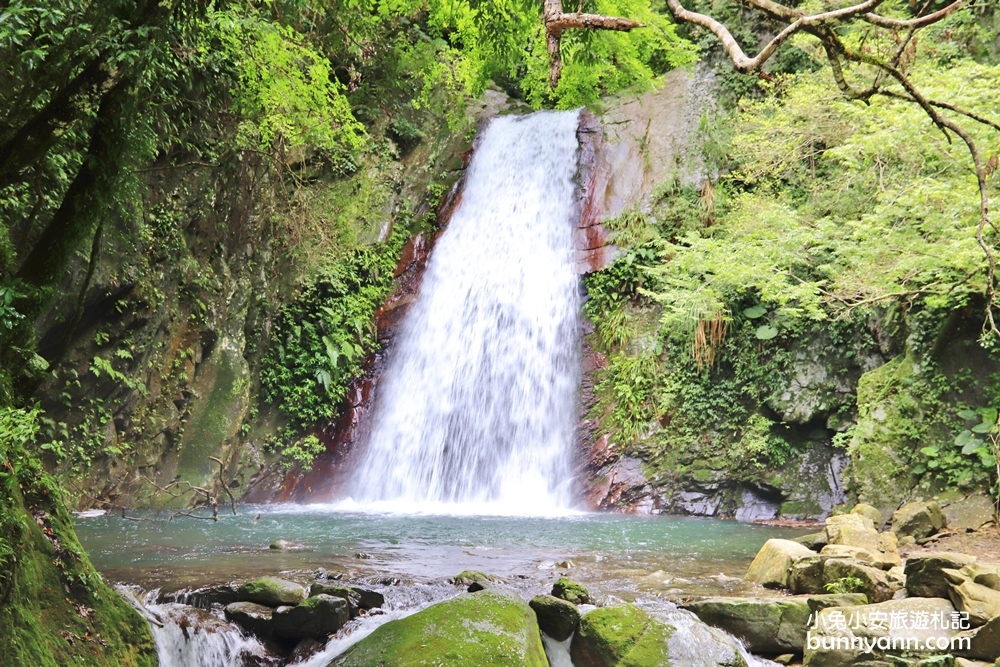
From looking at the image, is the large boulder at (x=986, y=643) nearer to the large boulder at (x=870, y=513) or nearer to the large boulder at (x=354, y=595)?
the large boulder at (x=354, y=595)

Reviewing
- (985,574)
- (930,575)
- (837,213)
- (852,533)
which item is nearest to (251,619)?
(930,575)

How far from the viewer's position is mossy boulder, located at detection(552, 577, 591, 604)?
5246 mm

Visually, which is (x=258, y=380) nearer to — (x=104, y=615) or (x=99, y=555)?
(x=99, y=555)

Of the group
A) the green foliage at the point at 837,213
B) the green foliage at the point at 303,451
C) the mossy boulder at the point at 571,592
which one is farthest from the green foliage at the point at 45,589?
the green foliage at the point at 303,451

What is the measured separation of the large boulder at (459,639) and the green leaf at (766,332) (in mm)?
8189

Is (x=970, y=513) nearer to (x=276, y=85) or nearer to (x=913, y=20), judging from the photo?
(x=913, y=20)

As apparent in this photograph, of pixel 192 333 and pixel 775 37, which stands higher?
pixel 775 37

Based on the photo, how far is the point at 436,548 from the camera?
24.3 feet

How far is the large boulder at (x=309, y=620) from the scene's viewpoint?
4664mm

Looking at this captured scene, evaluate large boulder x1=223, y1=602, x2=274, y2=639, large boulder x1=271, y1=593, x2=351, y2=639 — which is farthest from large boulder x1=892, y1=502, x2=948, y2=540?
large boulder x1=223, y1=602, x2=274, y2=639

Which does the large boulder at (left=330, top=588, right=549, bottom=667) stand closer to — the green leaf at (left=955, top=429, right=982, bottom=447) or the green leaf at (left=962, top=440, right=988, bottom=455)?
the green leaf at (left=962, top=440, right=988, bottom=455)

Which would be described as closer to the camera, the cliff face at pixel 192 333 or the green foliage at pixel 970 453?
the green foliage at pixel 970 453

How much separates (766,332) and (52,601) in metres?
10.3

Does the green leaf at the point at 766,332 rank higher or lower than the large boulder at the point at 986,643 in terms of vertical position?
higher
